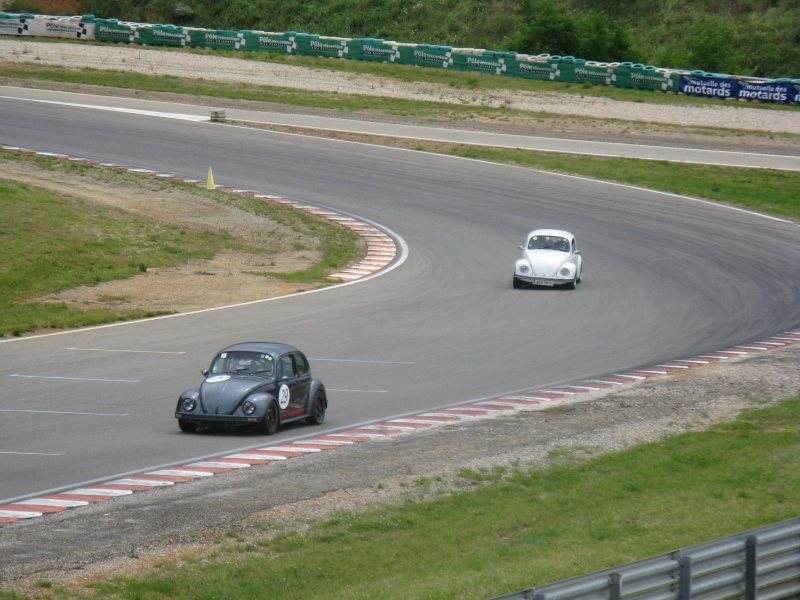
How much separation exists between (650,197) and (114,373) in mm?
24892

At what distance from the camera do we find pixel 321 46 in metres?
58.4

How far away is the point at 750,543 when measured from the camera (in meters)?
7.95

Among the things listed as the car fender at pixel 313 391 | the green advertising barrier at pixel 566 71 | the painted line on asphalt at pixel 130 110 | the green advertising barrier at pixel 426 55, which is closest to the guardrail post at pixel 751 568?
the car fender at pixel 313 391

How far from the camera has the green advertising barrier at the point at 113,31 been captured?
57309 millimetres

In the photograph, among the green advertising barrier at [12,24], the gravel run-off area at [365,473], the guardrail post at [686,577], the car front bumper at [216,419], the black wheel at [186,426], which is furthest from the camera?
the green advertising barrier at [12,24]

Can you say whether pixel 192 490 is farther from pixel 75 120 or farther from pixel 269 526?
pixel 75 120

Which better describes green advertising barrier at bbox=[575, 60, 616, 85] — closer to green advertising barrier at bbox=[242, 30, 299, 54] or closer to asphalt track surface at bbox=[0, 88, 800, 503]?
green advertising barrier at bbox=[242, 30, 299, 54]

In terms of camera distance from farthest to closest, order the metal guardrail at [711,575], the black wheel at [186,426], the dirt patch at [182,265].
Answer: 1. the dirt patch at [182,265]
2. the black wheel at [186,426]
3. the metal guardrail at [711,575]

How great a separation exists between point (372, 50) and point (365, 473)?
1915 inches

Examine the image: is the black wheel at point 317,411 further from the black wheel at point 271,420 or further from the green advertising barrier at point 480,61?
the green advertising barrier at point 480,61

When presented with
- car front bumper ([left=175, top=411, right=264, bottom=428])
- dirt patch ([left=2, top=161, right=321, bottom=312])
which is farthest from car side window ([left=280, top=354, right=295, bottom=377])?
dirt patch ([left=2, top=161, right=321, bottom=312])

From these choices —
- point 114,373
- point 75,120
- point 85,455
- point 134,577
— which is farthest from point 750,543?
point 75,120

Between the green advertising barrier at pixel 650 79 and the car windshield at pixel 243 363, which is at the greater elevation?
the green advertising barrier at pixel 650 79

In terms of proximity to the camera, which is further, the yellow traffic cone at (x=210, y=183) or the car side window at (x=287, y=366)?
the yellow traffic cone at (x=210, y=183)
